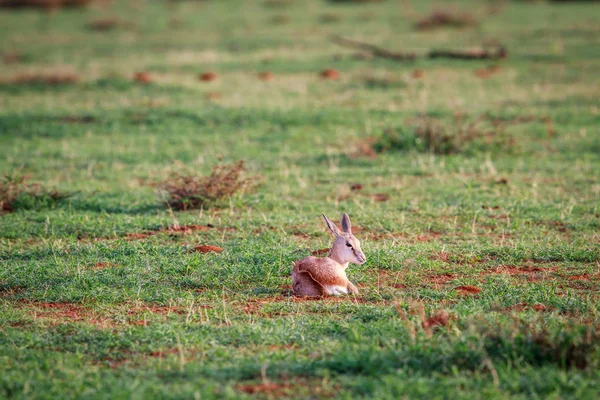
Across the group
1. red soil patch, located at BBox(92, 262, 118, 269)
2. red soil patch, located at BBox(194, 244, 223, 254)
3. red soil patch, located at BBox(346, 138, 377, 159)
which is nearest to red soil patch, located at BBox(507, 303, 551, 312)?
red soil patch, located at BBox(194, 244, 223, 254)

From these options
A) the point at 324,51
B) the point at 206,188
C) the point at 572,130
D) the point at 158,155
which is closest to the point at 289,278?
the point at 206,188

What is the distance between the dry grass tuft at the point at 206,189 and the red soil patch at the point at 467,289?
401 centimetres

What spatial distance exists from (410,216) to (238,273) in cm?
297

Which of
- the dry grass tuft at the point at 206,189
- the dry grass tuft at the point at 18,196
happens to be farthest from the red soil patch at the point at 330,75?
the dry grass tuft at the point at 18,196

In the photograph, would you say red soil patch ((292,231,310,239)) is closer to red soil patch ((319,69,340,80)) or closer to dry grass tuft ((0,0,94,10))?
red soil patch ((319,69,340,80))

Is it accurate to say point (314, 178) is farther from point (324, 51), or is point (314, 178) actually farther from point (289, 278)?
point (324, 51)

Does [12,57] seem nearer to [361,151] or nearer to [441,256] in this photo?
[361,151]

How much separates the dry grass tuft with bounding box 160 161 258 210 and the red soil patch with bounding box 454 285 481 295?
4.01 m

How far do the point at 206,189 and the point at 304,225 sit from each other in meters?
1.54

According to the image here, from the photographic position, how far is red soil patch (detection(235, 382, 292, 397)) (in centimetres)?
490

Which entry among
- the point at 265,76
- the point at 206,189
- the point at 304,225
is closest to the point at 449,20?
the point at 265,76

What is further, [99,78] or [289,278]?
[99,78]

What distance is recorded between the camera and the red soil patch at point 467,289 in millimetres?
6755

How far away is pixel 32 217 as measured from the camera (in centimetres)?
959
